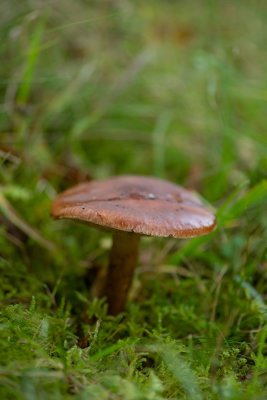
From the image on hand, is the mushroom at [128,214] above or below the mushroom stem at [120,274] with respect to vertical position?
above

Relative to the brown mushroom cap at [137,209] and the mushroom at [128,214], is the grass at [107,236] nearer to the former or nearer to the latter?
the mushroom at [128,214]

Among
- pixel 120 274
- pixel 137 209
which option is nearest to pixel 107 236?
pixel 120 274

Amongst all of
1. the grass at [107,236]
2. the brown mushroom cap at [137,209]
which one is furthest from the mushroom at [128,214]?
the grass at [107,236]

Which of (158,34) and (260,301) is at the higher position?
(158,34)

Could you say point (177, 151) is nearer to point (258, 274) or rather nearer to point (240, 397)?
point (258, 274)

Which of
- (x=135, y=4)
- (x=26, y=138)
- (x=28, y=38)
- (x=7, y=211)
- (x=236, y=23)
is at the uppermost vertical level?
(x=236, y=23)

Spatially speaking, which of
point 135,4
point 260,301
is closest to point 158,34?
point 135,4

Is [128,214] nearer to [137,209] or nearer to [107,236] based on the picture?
[137,209]
